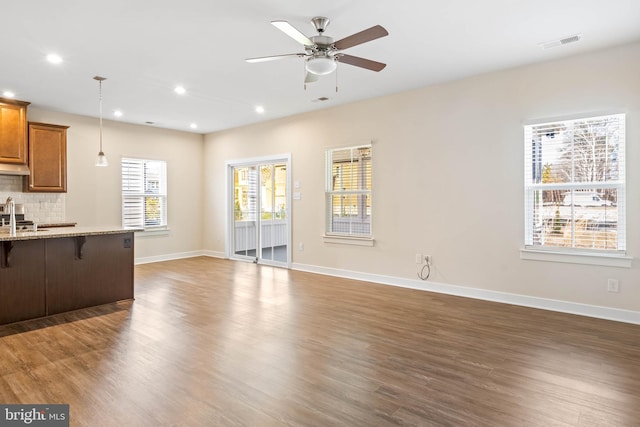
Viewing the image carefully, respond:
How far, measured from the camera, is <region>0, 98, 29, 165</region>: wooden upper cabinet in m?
5.42

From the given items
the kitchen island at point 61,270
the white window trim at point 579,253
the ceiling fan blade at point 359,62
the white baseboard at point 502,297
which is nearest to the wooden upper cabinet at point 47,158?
the kitchen island at point 61,270

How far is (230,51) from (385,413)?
363 cm

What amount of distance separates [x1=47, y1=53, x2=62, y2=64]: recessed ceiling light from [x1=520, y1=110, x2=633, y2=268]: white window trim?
5.33 m

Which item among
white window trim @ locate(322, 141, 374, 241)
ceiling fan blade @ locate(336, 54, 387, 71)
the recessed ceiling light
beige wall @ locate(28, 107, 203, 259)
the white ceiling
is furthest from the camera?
beige wall @ locate(28, 107, 203, 259)

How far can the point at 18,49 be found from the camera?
3764 mm

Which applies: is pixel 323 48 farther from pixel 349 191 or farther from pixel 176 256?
pixel 176 256

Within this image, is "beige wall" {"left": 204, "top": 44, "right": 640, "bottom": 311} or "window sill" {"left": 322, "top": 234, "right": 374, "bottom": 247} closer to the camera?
"beige wall" {"left": 204, "top": 44, "right": 640, "bottom": 311}

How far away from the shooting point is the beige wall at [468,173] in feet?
12.6

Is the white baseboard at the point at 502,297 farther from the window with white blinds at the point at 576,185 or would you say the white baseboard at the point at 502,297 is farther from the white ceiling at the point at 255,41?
the white ceiling at the point at 255,41

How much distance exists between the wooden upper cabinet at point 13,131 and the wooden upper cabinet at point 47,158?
14cm

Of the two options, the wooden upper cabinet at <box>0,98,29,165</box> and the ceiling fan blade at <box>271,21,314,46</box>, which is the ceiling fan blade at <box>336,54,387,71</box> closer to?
the ceiling fan blade at <box>271,21,314,46</box>

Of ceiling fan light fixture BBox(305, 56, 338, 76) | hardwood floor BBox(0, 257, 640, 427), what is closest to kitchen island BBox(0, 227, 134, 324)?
hardwood floor BBox(0, 257, 640, 427)

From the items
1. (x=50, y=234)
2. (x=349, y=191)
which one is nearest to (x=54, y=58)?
(x=50, y=234)

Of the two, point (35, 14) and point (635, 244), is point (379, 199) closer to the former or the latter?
point (635, 244)
